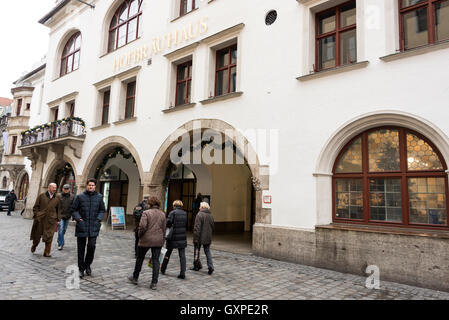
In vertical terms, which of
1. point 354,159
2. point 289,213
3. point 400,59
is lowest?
point 289,213

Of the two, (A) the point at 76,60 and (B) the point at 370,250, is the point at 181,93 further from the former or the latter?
(A) the point at 76,60

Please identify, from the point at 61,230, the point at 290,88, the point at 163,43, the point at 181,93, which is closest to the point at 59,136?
the point at 163,43

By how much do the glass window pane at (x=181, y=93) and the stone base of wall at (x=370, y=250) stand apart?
6377mm

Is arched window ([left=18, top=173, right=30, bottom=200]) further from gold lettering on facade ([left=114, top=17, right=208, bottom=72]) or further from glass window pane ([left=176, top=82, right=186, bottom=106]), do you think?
glass window pane ([left=176, top=82, right=186, bottom=106])

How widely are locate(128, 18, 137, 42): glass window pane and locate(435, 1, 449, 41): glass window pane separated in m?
12.1

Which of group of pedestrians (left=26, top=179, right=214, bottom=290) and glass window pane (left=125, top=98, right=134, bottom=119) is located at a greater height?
glass window pane (left=125, top=98, right=134, bottom=119)

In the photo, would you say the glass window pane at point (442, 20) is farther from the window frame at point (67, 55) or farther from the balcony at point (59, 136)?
the window frame at point (67, 55)

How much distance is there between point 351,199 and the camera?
7.95 meters

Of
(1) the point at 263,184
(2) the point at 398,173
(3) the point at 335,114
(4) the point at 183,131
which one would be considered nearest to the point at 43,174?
(4) the point at 183,131

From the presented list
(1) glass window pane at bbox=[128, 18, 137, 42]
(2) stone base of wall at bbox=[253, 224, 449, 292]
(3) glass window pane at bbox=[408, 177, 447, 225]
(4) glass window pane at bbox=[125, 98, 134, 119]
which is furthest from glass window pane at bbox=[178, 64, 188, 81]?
Result: (3) glass window pane at bbox=[408, 177, 447, 225]

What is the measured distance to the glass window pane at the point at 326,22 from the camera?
29.1ft

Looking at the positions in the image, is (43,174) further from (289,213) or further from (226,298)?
(226,298)

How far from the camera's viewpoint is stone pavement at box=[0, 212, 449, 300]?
5359mm

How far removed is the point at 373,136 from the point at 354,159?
68cm
